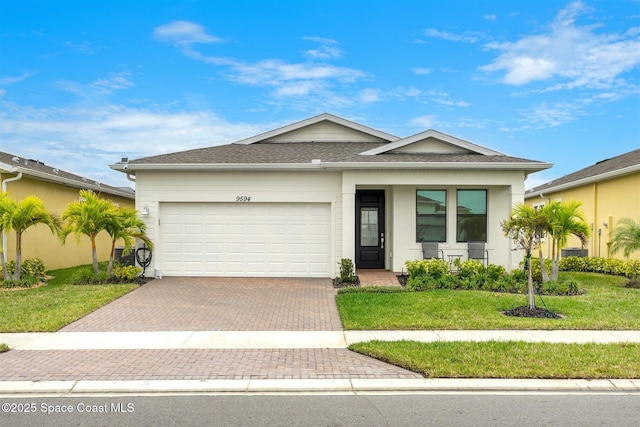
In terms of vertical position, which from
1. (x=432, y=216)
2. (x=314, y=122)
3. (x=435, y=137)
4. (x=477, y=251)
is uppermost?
(x=314, y=122)

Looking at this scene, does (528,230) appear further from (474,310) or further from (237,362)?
(237,362)

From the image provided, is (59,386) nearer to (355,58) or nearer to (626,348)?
(626,348)

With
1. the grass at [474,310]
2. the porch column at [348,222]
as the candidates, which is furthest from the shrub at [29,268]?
the grass at [474,310]

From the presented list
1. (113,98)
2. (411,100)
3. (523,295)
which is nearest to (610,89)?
(411,100)

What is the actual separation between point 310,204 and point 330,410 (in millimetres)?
10079

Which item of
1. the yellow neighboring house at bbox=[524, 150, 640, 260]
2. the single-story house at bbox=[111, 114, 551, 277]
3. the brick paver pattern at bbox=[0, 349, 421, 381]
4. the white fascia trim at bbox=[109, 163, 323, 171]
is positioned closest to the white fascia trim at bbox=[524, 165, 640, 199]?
the yellow neighboring house at bbox=[524, 150, 640, 260]

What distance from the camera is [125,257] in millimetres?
14969

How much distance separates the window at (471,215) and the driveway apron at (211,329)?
4848mm

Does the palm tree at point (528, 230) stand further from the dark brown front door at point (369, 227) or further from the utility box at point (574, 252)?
the utility box at point (574, 252)

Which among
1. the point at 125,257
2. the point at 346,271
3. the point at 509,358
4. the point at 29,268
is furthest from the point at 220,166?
the point at 509,358

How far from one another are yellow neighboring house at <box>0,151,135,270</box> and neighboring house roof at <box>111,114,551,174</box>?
3.21 metres

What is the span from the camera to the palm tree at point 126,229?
13398 millimetres

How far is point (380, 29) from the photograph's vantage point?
1692 centimetres

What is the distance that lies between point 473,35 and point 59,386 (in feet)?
53.4
